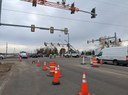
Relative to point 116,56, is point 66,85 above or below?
below

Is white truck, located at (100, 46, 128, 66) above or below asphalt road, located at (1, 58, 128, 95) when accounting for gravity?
above

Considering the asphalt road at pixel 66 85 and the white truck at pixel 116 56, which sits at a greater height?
the white truck at pixel 116 56

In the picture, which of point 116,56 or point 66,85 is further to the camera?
point 116,56

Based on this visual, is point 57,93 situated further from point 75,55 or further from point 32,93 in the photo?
point 75,55

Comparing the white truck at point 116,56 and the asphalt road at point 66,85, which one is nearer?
the asphalt road at point 66,85

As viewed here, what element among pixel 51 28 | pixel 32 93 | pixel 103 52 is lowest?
pixel 32 93

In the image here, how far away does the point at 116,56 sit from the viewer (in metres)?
27.0

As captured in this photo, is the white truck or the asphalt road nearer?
the asphalt road

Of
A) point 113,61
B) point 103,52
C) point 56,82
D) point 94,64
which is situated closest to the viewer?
point 56,82

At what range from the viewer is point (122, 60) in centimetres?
2583

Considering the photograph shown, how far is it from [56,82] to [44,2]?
11.9 m

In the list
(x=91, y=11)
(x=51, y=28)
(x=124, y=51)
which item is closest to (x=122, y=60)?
(x=124, y=51)

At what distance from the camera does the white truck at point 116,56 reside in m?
25.5

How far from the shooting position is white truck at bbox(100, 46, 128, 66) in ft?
83.8
